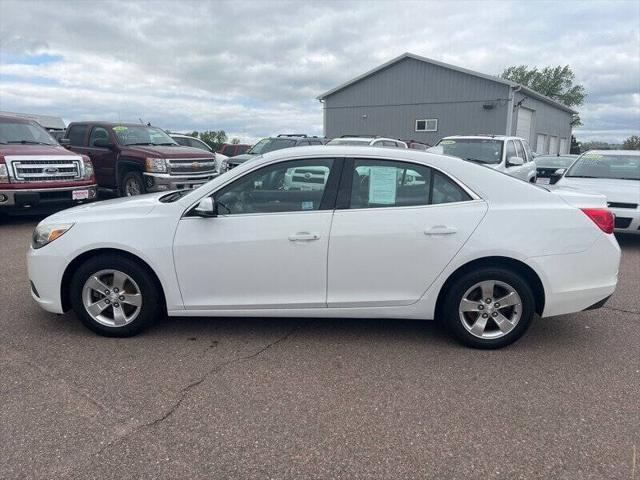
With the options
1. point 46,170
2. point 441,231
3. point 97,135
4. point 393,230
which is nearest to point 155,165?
point 46,170

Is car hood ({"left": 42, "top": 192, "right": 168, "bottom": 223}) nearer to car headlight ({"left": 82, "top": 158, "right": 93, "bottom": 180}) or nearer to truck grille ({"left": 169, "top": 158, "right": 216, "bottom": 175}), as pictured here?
car headlight ({"left": 82, "top": 158, "right": 93, "bottom": 180})

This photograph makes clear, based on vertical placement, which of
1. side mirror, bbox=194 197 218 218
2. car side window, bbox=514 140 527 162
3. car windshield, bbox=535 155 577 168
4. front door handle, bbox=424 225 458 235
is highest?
car side window, bbox=514 140 527 162

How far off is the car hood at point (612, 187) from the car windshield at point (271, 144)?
799 centimetres

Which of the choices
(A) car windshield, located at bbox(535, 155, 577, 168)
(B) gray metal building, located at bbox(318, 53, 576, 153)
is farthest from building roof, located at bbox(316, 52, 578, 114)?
(A) car windshield, located at bbox(535, 155, 577, 168)

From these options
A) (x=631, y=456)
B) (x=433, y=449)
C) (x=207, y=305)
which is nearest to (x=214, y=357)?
(x=207, y=305)

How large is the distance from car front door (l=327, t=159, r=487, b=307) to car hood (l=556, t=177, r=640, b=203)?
4.59m

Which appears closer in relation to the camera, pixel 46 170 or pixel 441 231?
pixel 441 231

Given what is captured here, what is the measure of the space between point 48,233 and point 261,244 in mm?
1776

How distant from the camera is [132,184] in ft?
34.6

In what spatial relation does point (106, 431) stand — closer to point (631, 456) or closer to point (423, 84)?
point (631, 456)

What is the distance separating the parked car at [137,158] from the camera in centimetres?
1019

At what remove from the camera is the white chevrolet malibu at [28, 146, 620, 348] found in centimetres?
362

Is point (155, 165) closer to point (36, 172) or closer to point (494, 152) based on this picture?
point (36, 172)

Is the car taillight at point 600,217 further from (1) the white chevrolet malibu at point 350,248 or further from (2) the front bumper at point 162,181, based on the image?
(2) the front bumper at point 162,181
